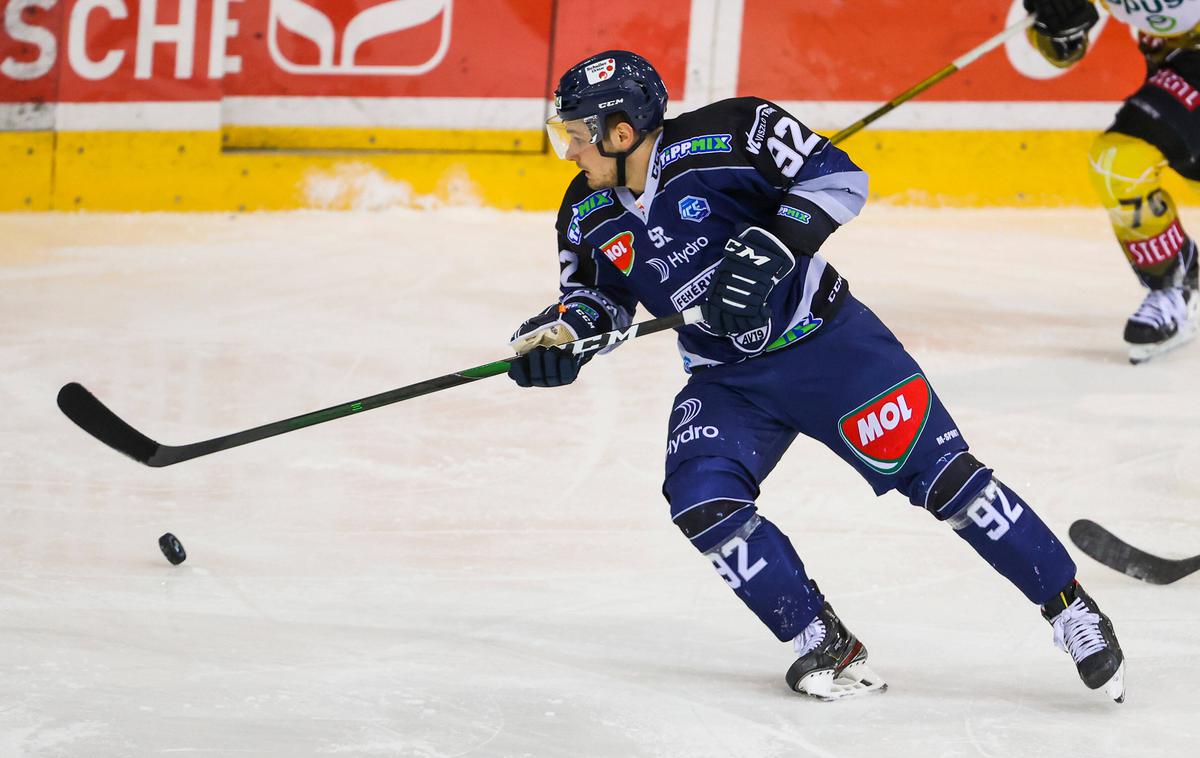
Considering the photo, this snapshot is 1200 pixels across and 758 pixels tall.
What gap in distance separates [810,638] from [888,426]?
394mm

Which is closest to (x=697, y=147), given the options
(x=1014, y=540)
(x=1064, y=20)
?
(x=1014, y=540)

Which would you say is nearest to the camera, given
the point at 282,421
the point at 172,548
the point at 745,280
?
the point at 745,280

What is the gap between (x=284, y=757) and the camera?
8.89 ft

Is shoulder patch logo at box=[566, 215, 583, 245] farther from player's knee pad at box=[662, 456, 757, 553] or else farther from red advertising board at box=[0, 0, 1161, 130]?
red advertising board at box=[0, 0, 1161, 130]

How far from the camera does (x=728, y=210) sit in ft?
10.0

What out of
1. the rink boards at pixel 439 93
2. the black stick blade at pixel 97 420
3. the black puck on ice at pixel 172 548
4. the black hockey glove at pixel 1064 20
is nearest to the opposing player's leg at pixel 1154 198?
the black hockey glove at pixel 1064 20

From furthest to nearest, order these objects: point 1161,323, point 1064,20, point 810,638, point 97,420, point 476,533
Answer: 1. point 1161,323
2. point 1064,20
3. point 476,533
4. point 97,420
5. point 810,638

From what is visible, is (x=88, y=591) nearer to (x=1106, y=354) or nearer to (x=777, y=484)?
(x=777, y=484)

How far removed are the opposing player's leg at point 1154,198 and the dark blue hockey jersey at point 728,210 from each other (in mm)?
2688

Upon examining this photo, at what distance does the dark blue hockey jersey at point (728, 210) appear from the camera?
3.03 meters

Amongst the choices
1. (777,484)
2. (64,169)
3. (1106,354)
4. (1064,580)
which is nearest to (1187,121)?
(1106,354)

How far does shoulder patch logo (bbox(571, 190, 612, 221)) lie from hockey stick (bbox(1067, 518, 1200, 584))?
4.23ft

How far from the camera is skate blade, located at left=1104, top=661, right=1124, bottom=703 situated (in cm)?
296

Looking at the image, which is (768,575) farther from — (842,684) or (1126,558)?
(1126,558)
